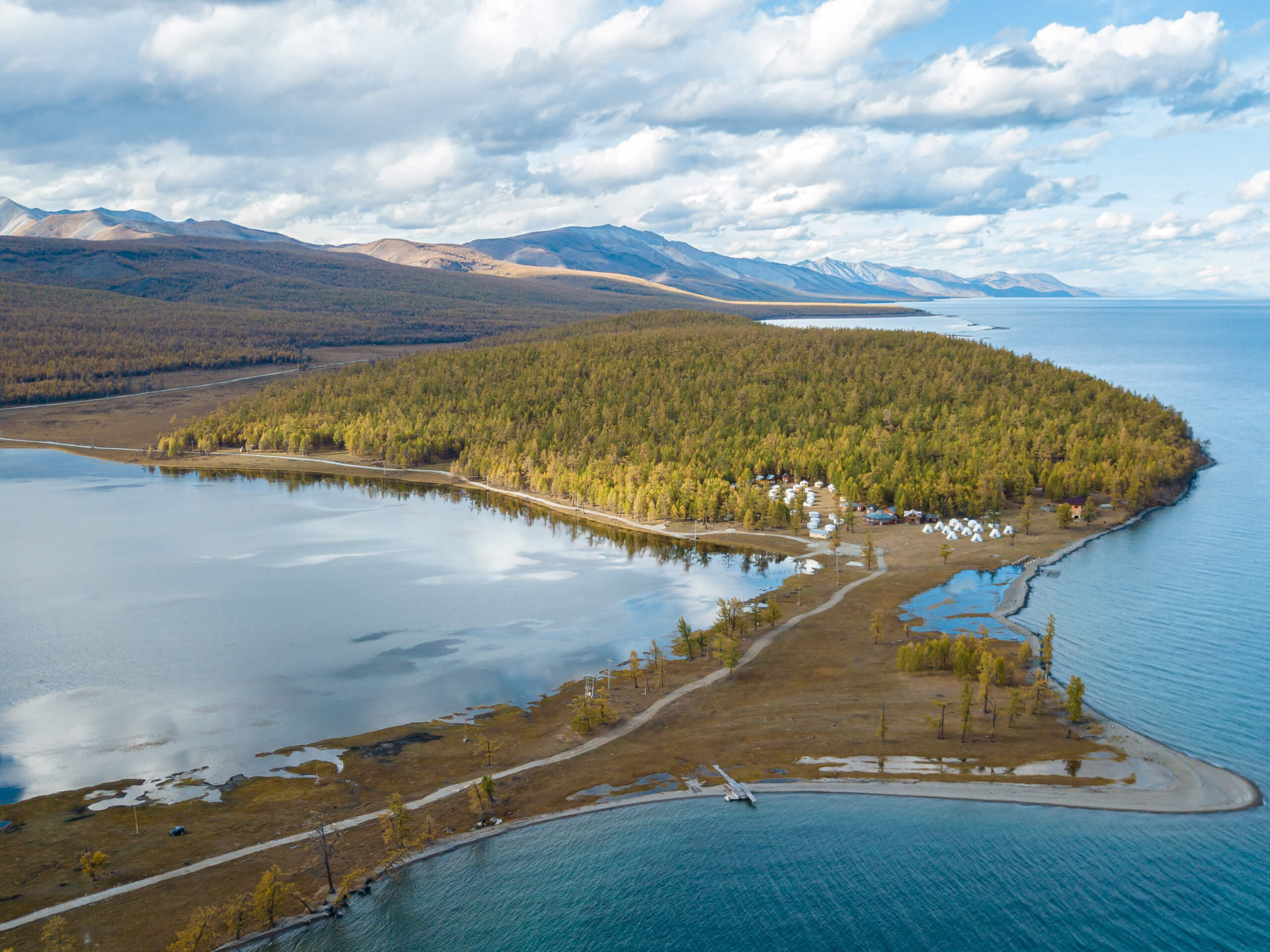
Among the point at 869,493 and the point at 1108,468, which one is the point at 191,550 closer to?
the point at 869,493

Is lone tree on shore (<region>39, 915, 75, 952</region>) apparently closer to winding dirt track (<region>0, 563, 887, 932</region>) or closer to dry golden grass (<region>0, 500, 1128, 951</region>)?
dry golden grass (<region>0, 500, 1128, 951</region>)

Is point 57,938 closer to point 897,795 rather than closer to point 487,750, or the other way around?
point 487,750

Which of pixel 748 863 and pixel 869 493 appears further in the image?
pixel 869 493

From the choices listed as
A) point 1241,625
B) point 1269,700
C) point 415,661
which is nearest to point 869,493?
point 1241,625

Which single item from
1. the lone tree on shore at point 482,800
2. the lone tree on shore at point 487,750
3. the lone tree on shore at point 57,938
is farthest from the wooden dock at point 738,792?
the lone tree on shore at point 57,938

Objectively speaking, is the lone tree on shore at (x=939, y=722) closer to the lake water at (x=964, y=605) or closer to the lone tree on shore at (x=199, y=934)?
the lake water at (x=964, y=605)

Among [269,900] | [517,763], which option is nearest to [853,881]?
[517,763]
